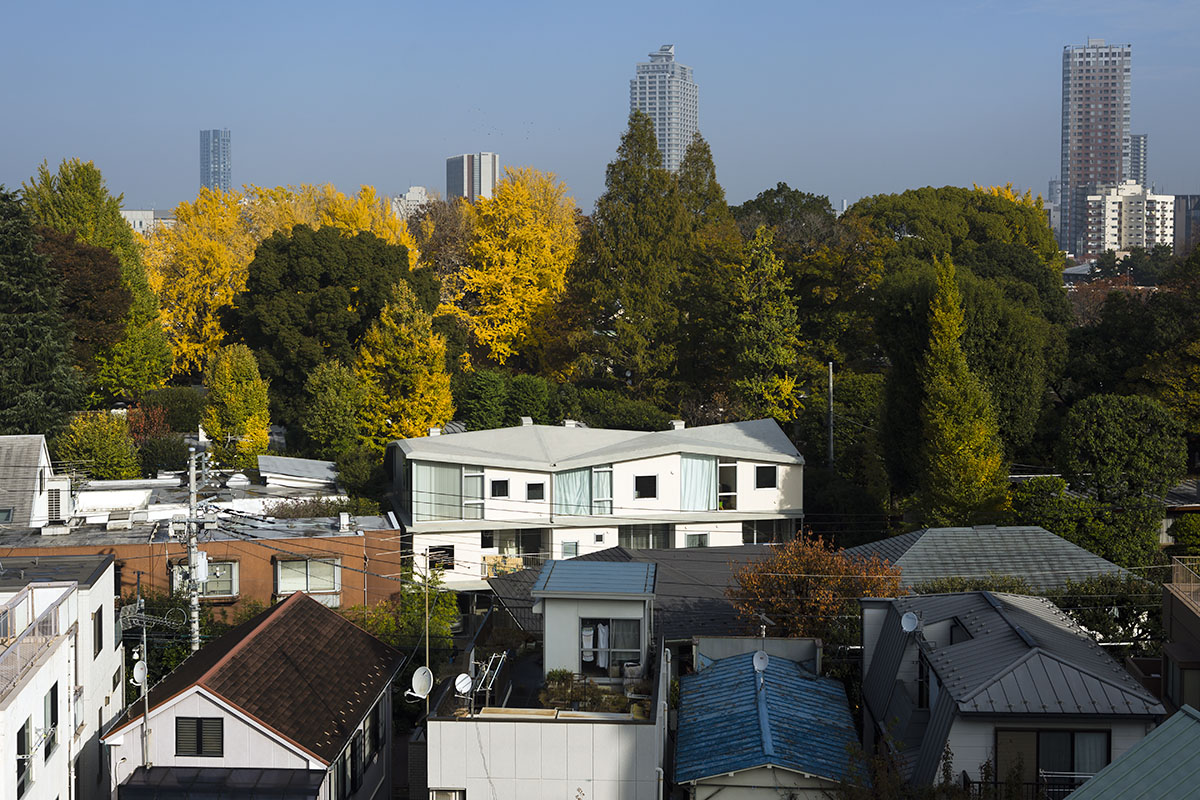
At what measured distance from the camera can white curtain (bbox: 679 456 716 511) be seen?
35.4m

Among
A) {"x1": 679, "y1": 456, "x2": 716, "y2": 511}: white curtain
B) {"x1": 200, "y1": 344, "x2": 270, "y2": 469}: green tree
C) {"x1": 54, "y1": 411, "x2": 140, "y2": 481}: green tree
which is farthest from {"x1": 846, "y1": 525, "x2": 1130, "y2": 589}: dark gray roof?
{"x1": 54, "y1": 411, "x2": 140, "y2": 481}: green tree

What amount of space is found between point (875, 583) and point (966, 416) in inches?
364

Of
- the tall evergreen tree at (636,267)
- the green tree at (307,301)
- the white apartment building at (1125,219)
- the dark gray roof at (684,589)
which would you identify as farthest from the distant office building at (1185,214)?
the dark gray roof at (684,589)

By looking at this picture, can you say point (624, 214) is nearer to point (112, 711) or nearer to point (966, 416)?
point (966, 416)

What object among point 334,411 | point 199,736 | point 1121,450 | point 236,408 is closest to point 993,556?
point 1121,450

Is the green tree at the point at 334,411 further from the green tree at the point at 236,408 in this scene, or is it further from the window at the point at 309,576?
the window at the point at 309,576

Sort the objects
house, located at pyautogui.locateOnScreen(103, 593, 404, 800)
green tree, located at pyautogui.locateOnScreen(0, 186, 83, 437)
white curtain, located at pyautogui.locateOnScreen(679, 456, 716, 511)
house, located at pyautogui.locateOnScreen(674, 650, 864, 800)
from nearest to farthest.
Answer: house, located at pyautogui.locateOnScreen(674, 650, 864, 800) → house, located at pyautogui.locateOnScreen(103, 593, 404, 800) → white curtain, located at pyautogui.locateOnScreen(679, 456, 716, 511) → green tree, located at pyautogui.locateOnScreen(0, 186, 83, 437)

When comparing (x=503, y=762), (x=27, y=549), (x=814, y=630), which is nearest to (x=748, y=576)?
(x=814, y=630)

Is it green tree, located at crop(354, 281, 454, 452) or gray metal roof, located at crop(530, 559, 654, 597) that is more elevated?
green tree, located at crop(354, 281, 454, 452)

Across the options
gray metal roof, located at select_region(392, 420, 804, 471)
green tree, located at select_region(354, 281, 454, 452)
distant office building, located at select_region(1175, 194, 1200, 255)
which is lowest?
gray metal roof, located at select_region(392, 420, 804, 471)

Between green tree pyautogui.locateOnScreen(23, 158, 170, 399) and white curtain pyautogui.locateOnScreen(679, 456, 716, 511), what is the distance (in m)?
26.6

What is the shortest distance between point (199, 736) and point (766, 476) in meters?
21.6

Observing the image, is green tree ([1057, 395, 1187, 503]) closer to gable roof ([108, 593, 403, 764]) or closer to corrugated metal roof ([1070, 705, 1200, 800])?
gable roof ([108, 593, 403, 764])

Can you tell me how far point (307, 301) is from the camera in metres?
46.9
